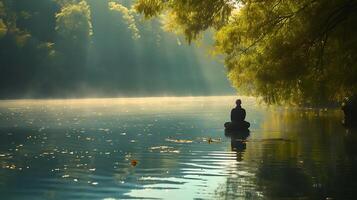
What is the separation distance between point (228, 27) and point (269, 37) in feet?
5.76

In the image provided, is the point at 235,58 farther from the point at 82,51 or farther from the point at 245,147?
the point at 82,51

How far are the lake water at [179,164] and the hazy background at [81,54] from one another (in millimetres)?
68119

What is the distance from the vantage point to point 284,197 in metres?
17.5

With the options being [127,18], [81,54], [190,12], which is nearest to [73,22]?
[81,54]

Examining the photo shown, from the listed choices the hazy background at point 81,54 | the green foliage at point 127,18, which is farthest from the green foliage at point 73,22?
the green foliage at point 127,18

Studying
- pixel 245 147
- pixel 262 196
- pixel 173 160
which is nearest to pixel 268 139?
pixel 245 147

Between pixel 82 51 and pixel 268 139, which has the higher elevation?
pixel 82 51

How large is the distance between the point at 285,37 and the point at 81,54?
105295mm

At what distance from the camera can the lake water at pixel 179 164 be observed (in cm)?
1880

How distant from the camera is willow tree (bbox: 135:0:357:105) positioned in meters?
20.2

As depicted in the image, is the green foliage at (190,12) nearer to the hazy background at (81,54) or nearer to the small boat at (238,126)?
the small boat at (238,126)

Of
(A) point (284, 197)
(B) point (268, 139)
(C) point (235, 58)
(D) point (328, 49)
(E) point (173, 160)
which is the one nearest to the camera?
(A) point (284, 197)

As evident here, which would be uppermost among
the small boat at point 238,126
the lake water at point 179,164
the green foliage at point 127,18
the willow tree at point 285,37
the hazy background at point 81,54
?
the green foliage at point 127,18

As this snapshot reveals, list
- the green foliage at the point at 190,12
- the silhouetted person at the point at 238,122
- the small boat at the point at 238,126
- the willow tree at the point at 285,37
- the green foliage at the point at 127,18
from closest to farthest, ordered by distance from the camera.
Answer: the willow tree at the point at 285,37 < the green foliage at the point at 190,12 < the silhouetted person at the point at 238,122 < the small boat at the point at 238,126 < the green foliage at the point at 127,18
